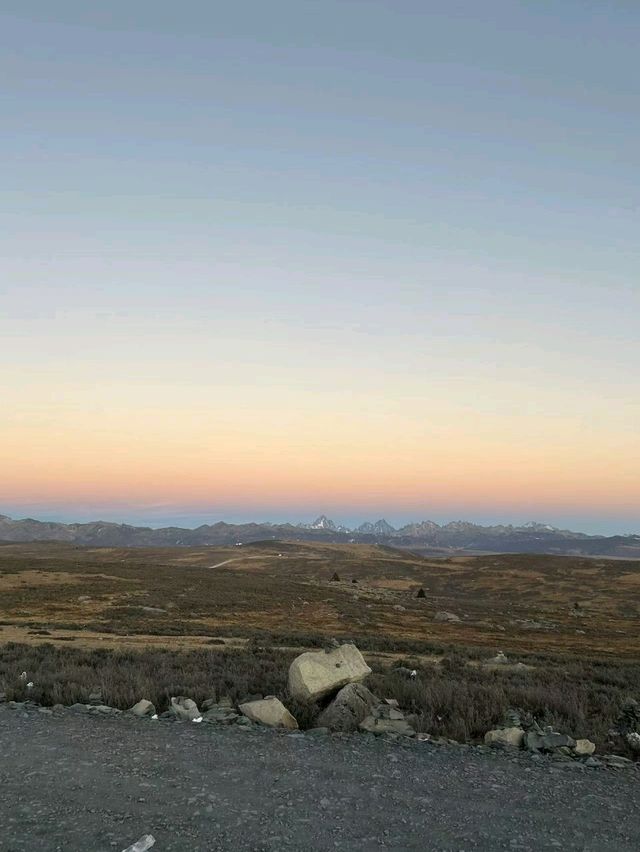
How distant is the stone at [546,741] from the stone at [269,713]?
193 inches

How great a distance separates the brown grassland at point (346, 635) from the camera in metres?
14.5

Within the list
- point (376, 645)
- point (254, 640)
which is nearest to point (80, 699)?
point (254, 640)

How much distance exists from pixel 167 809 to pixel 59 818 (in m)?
1.43

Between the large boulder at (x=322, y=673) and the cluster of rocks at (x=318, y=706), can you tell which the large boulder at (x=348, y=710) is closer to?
the cluster of rocks at (x=318, y=706)

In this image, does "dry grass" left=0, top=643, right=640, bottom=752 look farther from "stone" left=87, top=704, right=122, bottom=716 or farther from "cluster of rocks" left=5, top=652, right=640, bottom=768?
"stone" left=87, top=704, right=122, bottom=716

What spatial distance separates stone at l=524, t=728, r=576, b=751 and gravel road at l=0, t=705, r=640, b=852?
0.65 meters

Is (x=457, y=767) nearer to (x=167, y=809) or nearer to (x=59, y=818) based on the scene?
(x=167, y=809)

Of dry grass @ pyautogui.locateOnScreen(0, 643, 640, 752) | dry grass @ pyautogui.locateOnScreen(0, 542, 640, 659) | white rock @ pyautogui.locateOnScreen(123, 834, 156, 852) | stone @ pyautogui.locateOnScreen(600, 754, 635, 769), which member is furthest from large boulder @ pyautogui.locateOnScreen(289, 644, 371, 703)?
dry grass @ pyautogui.locateOnScreen(0, 542, 640, 659)

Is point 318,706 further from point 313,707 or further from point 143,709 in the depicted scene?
point 143,709

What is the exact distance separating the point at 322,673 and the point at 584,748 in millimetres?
6193

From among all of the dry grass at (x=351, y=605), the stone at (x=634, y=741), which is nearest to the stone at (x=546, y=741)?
the stone at (x=634, y=741)

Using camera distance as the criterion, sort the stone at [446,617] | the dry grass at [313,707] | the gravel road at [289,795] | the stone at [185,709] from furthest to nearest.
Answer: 1. the stone at [446,617]
2. the dry grass at [313,707]
3. the stone at [185,709]
4. the gravel road at [289,795]

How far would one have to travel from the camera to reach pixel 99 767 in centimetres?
956

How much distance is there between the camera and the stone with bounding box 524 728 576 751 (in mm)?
11016
